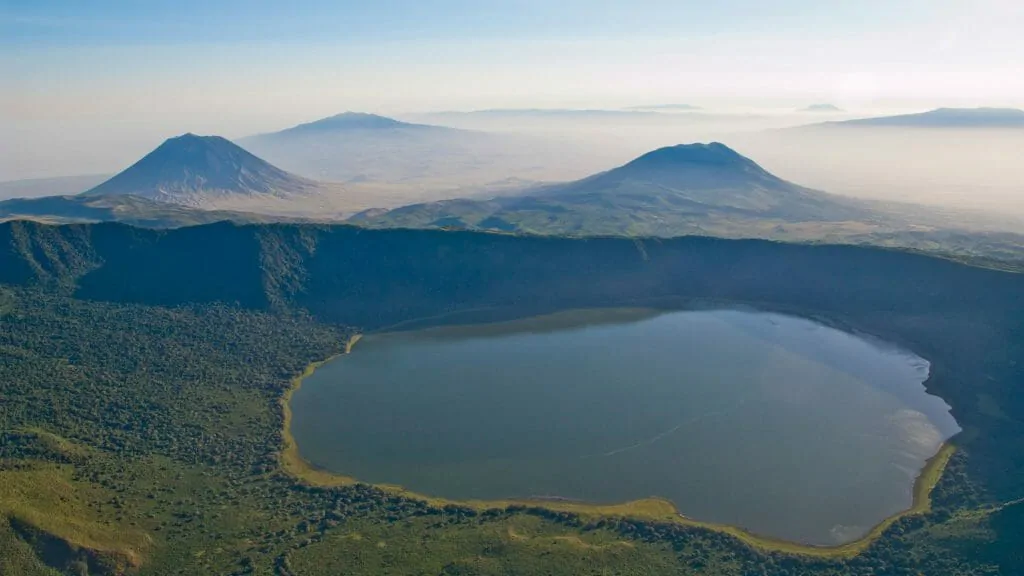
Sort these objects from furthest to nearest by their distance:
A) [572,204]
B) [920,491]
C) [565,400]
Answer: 1. [572,204]
2. [565,400]
3. [920,491]

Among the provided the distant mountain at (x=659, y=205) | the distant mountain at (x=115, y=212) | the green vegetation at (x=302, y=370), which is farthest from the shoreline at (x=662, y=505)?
the distant mountain at (x=115, y=212)

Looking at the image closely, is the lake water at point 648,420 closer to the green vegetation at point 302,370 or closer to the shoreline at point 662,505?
the shoreline at point 662,505

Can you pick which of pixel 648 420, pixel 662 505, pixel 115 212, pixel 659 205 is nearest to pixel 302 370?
pixel 648 420

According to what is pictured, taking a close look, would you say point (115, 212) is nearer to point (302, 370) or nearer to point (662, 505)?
point (302, 370)

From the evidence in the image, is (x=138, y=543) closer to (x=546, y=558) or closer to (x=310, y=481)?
(x=310, y=481)

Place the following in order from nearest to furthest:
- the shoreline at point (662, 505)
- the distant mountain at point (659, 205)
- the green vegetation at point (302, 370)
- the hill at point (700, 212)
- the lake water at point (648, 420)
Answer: the green vegetation at point (302, 370), the shoreline at point (662, 505), the lake water at point (648, 420), the hill at point (700, 212), the distant mountain at point (659, 205)

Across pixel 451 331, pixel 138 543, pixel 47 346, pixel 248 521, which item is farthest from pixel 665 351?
pixel 47 346

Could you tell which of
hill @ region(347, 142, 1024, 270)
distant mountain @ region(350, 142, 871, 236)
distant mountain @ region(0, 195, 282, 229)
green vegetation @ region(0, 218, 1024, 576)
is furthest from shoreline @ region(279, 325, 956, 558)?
distant mountain @ region(0, 195, 282, 229)
